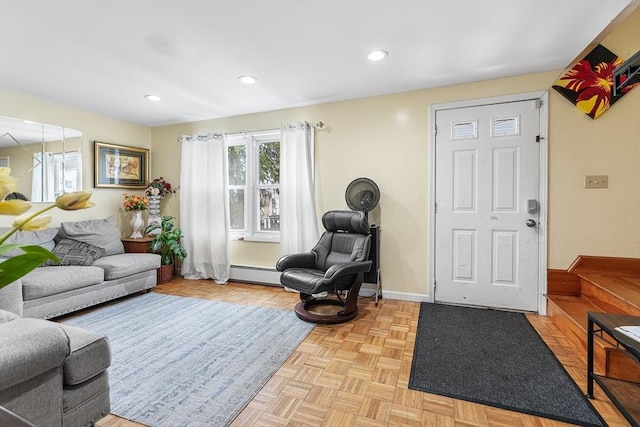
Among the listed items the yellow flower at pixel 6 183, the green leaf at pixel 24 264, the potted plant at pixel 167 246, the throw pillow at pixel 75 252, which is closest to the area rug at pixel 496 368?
the green leaf at pixel 24 264

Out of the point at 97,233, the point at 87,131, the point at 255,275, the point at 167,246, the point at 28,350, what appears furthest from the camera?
the point at 167,246

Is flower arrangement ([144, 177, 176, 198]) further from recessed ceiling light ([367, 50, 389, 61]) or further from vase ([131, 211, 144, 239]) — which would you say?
recessed ceiling light ([367, 50, 389, 61])

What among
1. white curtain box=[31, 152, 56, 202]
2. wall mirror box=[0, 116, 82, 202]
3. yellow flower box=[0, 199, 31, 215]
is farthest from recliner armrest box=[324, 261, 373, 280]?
white curtain box=[31, 152, 56, 202]

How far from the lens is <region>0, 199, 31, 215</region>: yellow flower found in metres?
0.56

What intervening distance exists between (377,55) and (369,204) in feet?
4.85

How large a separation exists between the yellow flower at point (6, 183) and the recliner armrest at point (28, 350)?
0.96m

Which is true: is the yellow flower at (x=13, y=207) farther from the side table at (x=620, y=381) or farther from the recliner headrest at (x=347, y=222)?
the recliner headrest at (x=347, y=222)

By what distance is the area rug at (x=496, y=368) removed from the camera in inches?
67.7

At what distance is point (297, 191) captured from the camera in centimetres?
379

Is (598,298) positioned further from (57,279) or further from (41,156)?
(41,156)

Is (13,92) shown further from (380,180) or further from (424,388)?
(424,388)

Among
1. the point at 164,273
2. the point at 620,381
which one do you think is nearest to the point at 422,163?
the point at 620,381

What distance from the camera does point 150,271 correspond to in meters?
3.84

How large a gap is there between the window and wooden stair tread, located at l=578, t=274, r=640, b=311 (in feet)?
10.5
